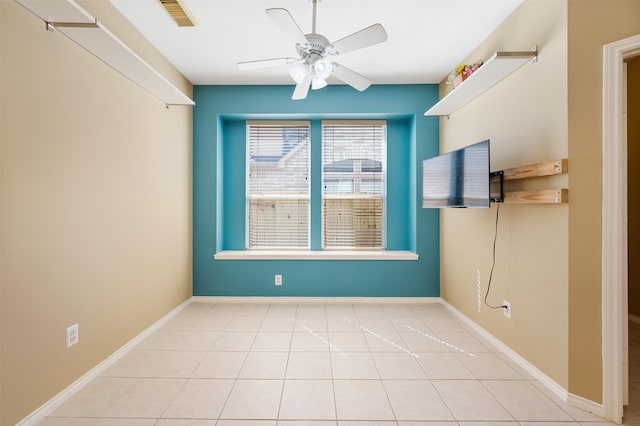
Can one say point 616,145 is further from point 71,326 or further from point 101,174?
point 71,326

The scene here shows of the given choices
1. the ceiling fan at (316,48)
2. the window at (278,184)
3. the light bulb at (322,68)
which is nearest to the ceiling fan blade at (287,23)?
the ceiling fan at (316,48)

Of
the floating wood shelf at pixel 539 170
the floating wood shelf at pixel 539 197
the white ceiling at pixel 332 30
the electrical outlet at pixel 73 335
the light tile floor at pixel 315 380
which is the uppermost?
the white ceiling at pixel 332 30

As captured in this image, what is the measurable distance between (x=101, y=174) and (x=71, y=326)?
1058 mm

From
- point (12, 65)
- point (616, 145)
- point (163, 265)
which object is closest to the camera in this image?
point (12, 65)

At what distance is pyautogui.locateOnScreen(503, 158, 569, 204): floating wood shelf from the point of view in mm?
1896

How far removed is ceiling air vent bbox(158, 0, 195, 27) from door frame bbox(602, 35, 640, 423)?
2.73 metres

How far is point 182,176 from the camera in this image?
3650mm

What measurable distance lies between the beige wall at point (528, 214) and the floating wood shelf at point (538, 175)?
7 centimetres

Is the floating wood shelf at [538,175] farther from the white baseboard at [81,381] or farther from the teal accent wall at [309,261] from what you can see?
the white baseboard at [81,381]

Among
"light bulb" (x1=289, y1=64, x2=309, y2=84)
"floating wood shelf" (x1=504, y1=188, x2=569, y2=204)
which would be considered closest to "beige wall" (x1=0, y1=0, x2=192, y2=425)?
"light bulb" (x1=289, y1=64, x2=309, y2=84)

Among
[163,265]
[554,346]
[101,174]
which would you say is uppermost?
[101,174]

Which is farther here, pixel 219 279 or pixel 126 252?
pixel 219 279

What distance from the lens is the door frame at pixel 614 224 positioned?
5.69ft

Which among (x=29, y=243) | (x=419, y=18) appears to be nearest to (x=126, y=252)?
(x=29, y=243)
